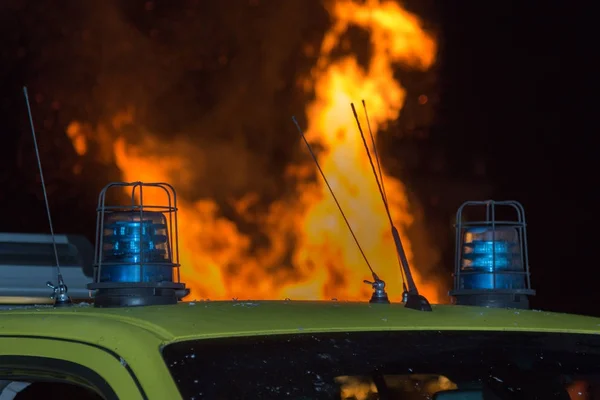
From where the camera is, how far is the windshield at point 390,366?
2291 millimetres

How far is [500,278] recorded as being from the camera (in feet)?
12.0

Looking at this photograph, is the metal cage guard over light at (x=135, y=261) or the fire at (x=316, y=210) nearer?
the metal cage guard over light at (x=135, y=261)

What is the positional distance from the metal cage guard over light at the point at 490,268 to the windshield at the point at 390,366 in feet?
1.65

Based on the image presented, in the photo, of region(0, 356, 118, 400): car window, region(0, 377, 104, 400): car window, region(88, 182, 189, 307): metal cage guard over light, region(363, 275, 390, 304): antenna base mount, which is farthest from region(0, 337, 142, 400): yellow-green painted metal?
region(363, 275, 390, 304): antenna base mount

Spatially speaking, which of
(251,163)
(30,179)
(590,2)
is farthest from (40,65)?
(590,2)

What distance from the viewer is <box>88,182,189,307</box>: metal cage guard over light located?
2.98 metres

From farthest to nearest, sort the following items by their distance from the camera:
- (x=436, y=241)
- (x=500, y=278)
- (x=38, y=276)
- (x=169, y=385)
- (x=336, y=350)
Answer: (x=436, y=241)
(x=38, y=276)
(x=500, y=278)
(x=336, y=350)
(x=169, y=385)

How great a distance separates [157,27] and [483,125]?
146 inches

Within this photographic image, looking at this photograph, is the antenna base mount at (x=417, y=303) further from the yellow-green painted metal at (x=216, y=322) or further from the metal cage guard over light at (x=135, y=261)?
the metal cage guard over light at (x=135, y=261)

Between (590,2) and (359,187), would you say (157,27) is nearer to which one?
(359,187)

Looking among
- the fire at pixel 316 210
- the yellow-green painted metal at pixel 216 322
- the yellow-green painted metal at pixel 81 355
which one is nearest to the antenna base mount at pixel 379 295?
the yellow-green painted metal at pixel 216 322

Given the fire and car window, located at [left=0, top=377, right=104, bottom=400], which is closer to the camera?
car window, located at [left=0, top=377, right=104, bottom=400]

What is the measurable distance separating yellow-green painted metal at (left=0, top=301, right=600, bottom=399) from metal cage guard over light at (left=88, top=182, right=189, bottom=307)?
0.13m

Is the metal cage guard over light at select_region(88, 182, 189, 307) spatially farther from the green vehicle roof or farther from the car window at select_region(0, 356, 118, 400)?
the car window at select_region(0, 356, 118, 400)
